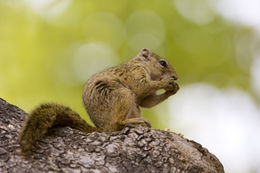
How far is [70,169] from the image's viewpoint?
Result: 3469 mm

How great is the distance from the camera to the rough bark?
349 centimetres

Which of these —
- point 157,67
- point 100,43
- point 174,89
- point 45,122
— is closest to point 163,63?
point 157,67

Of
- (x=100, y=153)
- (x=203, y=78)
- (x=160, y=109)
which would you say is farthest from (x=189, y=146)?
(x=203, y=78)

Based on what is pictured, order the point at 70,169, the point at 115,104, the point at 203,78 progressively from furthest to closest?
the point at 203,78, the point at 115,104, the point at 70,169

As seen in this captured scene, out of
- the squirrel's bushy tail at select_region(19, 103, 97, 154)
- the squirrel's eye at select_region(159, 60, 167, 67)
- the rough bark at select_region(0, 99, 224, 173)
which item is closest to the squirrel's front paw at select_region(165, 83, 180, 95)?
the squirrel's eye at select_region(159, 60, 167, 67)

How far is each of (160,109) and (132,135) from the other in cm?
545

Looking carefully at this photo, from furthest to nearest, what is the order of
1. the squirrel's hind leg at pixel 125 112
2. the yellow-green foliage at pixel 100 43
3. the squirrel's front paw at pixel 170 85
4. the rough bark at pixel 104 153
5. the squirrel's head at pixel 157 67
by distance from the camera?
the yellow-green foliage at pixel 100 43, the squirrel's head at pixel 157 67, the squirrel's front paw at pixel 170 85, the squirrel's hind leg at pixel 125 112, the rough bark at pixel 104 153

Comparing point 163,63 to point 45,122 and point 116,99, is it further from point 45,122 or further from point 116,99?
point 45,122

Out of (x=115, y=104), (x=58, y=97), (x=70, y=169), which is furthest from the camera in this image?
(x=58, y=97)

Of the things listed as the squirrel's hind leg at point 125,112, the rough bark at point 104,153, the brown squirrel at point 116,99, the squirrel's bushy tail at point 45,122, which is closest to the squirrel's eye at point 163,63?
the brown squirrel at point 116,99

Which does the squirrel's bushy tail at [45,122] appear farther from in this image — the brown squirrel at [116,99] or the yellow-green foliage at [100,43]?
A: the yellow-green foliage at [100,43]

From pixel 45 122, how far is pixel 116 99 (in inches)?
52.2

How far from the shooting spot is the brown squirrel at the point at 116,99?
380 centimetres

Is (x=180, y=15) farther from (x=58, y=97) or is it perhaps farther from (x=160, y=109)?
(x=58, y=97)
